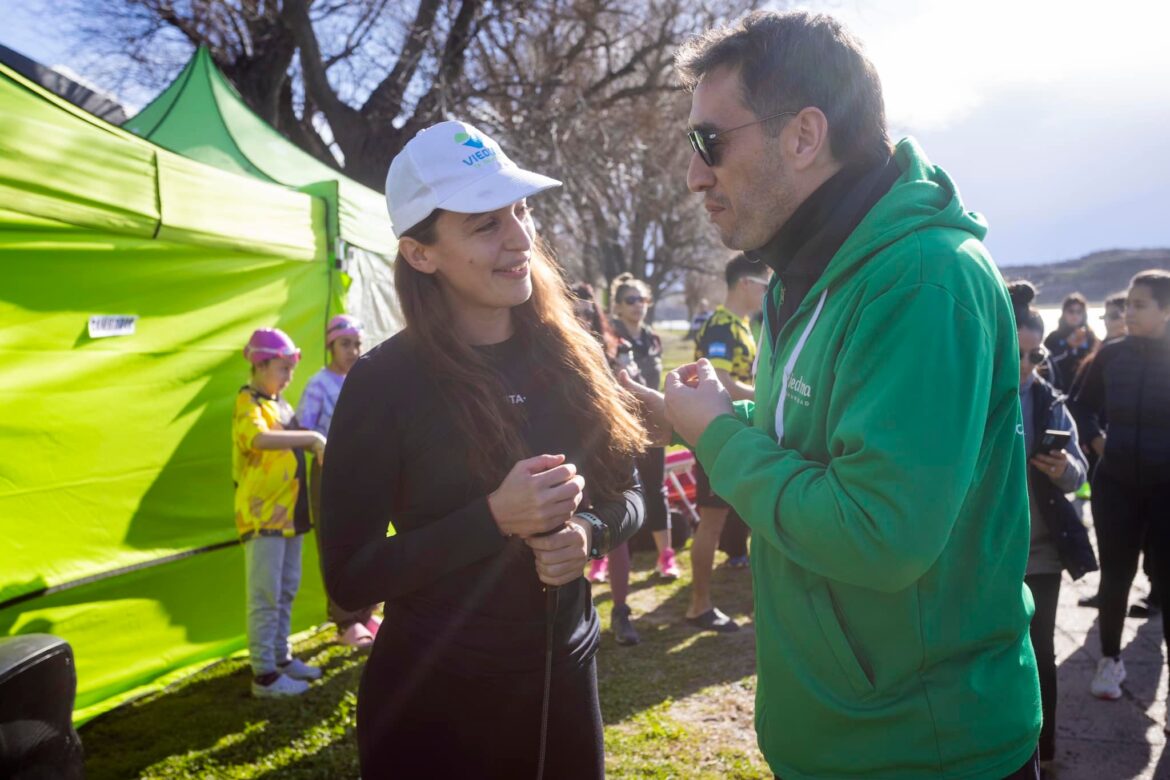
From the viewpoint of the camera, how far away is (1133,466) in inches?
164

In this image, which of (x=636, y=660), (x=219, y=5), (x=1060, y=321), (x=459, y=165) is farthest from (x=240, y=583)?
(x=219, y=5)

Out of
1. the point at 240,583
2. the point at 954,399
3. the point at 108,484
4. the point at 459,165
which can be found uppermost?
the point at 459,165

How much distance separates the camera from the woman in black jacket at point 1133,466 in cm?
411

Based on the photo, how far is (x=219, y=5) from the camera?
38.9 ft

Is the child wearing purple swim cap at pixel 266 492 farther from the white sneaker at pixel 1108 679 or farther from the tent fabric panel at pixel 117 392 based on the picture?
the white sneaker at pixel 1108 679

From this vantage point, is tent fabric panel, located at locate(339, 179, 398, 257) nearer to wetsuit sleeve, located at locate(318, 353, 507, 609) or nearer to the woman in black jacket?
wetsuit sleeve, located at locate(318, 353, 507, 609)

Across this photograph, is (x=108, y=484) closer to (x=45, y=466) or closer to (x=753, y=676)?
(x=45, y=466)

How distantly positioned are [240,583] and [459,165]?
4.04 metres

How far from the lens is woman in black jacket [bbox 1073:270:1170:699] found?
4105 mm

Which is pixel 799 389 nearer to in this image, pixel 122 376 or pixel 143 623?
pixel 122 376

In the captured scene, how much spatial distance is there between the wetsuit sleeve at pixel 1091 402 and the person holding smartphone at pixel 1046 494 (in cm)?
181

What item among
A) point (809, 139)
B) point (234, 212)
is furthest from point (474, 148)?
point (234, 212)

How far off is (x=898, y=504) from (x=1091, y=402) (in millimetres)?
4600

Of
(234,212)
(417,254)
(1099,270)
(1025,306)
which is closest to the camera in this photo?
(417,254)
